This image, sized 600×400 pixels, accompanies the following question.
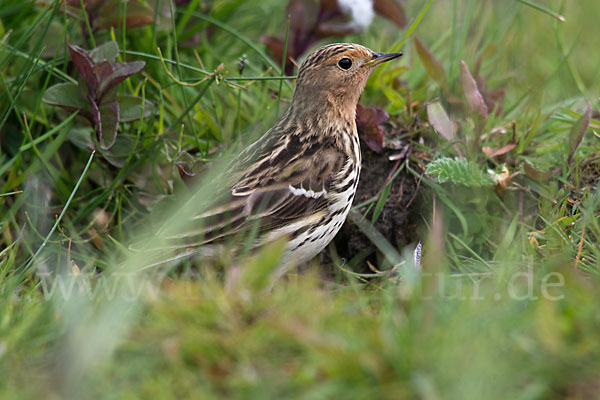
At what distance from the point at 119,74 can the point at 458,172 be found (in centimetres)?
205

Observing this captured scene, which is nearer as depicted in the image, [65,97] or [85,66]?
[85,66]

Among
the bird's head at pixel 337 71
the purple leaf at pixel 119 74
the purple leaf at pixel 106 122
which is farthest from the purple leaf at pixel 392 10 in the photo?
the purple leaf at pixel 106 122

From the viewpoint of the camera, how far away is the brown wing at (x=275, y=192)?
3580 millimetres

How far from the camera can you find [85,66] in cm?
407

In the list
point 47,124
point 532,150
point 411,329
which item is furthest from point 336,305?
point 47,124

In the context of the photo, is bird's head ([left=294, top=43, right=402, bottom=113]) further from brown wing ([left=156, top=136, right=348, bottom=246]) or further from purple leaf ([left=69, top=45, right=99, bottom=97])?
purple leaf ([left=69, top=45, right=99, bottom=97])

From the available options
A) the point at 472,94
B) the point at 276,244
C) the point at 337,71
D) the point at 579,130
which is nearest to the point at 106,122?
the point at 337,71

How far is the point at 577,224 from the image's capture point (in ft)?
12.1

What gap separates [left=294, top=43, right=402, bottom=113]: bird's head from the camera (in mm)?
4078

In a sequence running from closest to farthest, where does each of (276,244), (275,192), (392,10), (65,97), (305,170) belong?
1. (276,244)
2. (275,192)
3. (305,170)
4. (65,97)
5. (392,10)

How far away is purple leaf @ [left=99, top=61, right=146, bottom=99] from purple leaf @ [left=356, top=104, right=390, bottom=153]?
134 centimetres

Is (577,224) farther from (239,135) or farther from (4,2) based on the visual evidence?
(4,2)

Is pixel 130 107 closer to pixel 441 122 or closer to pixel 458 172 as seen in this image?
pixel 441 122

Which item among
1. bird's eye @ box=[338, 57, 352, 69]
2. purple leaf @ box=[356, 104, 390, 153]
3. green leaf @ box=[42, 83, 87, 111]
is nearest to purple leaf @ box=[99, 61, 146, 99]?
green leaf @ box=[42, 83, 87, 111]
